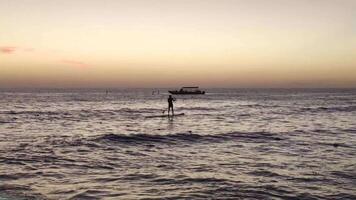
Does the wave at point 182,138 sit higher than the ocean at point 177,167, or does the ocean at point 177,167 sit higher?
the ocean at point 177,167

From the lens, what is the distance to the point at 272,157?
60.1ft

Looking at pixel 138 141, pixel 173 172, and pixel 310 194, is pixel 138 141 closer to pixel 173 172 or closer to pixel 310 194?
pixel 173 172

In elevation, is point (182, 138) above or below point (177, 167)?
below

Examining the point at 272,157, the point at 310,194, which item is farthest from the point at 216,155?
the point at 310,194

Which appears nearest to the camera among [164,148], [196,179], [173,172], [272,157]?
[196,179]

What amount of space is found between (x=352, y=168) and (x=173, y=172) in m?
6.92

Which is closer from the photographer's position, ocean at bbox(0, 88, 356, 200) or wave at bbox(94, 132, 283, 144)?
ocean at bbox(0, 88, 356, 200)

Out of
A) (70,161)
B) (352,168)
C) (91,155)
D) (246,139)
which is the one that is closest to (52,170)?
(70,161)

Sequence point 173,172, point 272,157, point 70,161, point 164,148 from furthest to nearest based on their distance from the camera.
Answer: point 164,148
point 272,157
point 70,161
point 173,172

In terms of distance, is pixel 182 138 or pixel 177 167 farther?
pixel 182 138

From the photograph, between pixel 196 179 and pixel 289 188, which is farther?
pixel 196 179

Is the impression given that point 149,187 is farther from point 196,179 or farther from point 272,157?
point 272,157

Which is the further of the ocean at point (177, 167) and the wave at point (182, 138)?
the wave at point (182, 138)

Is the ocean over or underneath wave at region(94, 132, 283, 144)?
over
